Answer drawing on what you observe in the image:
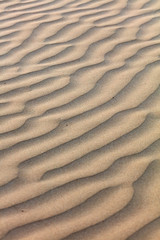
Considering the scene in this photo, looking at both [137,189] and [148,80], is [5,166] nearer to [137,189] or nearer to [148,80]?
[137,189]

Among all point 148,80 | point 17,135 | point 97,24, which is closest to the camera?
point 17,135

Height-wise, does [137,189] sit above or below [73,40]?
below

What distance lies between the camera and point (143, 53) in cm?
458

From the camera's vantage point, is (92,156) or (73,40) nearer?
(92,156)

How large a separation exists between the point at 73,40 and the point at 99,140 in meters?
1.62

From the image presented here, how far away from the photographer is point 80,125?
363 centimetres

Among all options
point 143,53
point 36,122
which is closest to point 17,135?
point 36,122

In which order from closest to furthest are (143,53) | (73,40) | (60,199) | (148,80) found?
(60,199) < (148,80) < (143,53) < (73,40)

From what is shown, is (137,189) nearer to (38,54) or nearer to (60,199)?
(60,199)

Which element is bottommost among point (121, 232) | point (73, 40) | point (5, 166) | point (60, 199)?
point (121, 232)

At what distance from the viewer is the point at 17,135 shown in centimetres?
357

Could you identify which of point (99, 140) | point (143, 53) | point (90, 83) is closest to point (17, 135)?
point (99, 140)

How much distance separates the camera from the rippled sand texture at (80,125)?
2.91 meters

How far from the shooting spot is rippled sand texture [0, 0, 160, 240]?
9.55ft
